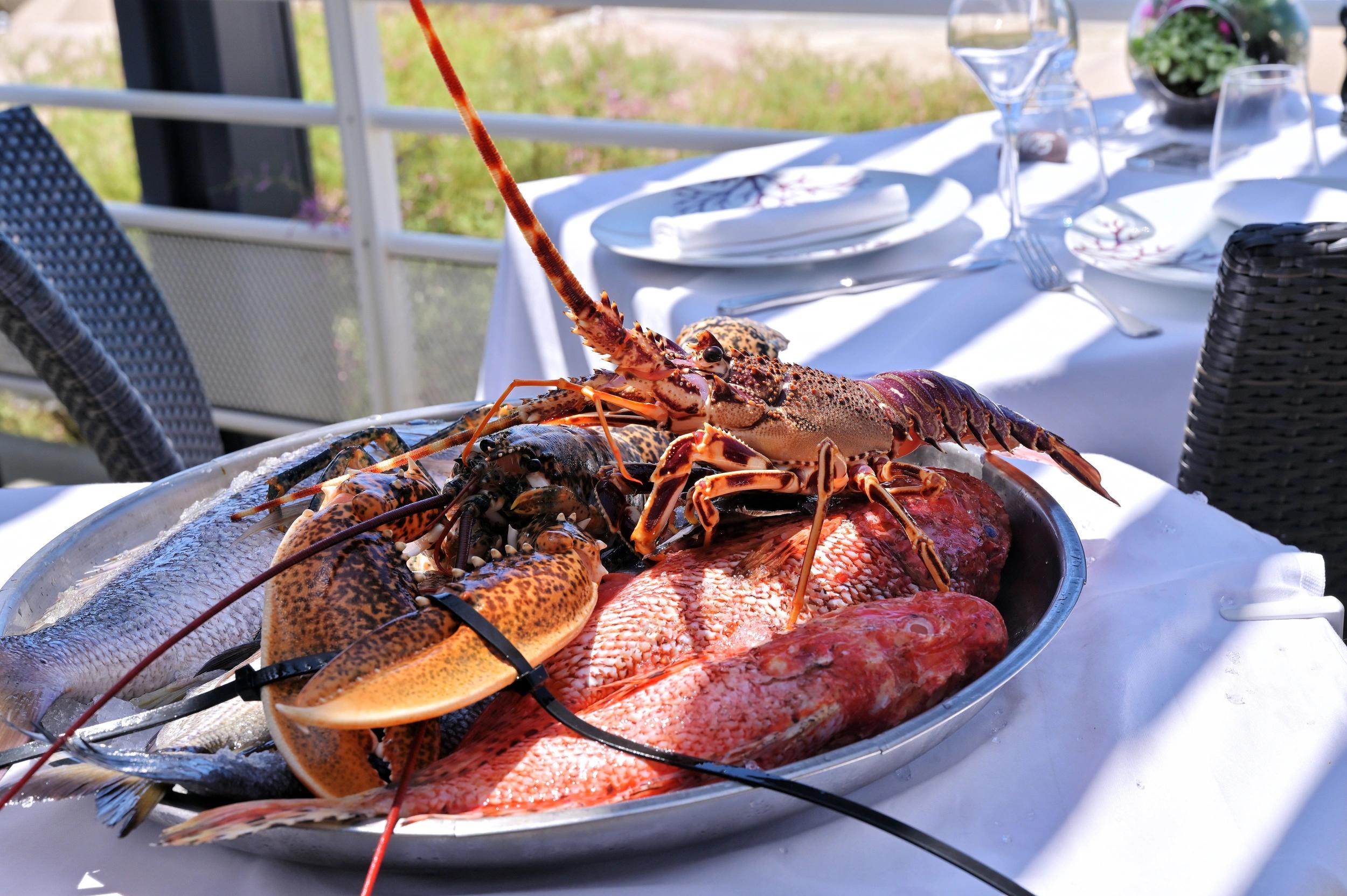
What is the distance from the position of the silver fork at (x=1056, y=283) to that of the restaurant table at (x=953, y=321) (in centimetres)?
1

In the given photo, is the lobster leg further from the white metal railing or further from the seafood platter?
the white metal railing

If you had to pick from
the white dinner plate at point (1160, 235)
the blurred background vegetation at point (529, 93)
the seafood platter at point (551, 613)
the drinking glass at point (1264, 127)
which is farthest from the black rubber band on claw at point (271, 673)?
the blurred background vegetation at point (529, 93)

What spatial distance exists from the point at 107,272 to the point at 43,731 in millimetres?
1599

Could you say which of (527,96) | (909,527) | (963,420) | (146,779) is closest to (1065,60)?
(963,420)

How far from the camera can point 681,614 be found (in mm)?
799

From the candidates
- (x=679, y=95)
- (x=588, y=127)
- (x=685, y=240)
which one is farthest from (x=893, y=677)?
(x=679, y=95)

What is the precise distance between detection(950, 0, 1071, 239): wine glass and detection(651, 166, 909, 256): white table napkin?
0.18 metres

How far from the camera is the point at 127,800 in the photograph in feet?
2.03

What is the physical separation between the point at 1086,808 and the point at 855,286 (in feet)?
2.89

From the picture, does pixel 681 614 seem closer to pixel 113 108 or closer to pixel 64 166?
pixel 64 166

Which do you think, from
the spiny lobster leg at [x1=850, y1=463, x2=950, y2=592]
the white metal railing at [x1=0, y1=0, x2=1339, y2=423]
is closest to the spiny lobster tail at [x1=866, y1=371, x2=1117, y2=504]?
the spiny lobster leg at [x1=850, y1=463, x2=950, y2=592]

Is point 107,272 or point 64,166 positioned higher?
point 64,166

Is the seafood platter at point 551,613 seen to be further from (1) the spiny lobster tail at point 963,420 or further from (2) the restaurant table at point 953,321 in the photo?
(2) the restaurant table at point 953,321

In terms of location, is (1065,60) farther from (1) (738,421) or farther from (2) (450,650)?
(2) (450,650)
